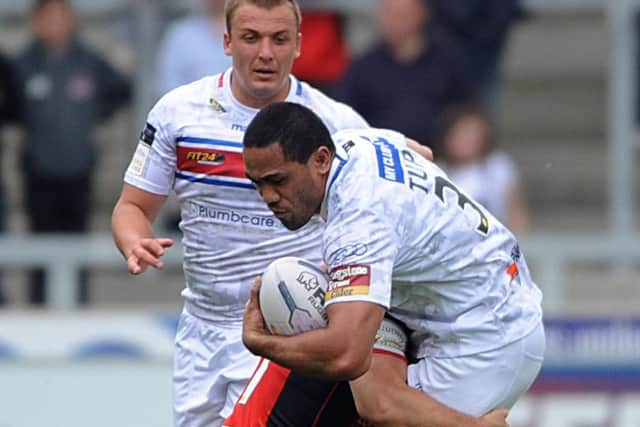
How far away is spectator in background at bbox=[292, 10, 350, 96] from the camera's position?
33.2 feet

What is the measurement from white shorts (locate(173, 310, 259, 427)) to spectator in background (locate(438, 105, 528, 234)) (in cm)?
348

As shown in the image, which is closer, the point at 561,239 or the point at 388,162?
the point at 388,162

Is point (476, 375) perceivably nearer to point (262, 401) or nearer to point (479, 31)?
point (262, 401)

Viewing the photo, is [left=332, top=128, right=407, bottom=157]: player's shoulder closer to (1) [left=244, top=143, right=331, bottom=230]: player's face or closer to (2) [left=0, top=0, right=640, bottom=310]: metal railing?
(1) [left=244, top=143, right=331, bottom=230]: player's face

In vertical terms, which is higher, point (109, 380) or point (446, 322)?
point (446, 322)

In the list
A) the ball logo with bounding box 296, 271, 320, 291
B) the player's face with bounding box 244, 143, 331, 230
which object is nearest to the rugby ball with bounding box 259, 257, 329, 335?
the ball logo with bounding box 296, 271, 320, 291

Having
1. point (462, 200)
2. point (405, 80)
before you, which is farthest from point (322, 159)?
point (405, 80)

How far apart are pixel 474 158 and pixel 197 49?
173cm

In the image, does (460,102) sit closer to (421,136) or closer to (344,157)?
(421,136)

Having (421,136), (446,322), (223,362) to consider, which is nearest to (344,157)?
→ (446,322)

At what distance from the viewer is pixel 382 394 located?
573 cm

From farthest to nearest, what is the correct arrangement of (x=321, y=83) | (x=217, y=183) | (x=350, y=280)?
(x=321, y=83) < (x=217, y=183) < (x=350, y=280)

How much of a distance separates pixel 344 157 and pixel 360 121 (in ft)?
3.12

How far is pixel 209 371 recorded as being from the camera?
6.40 m
